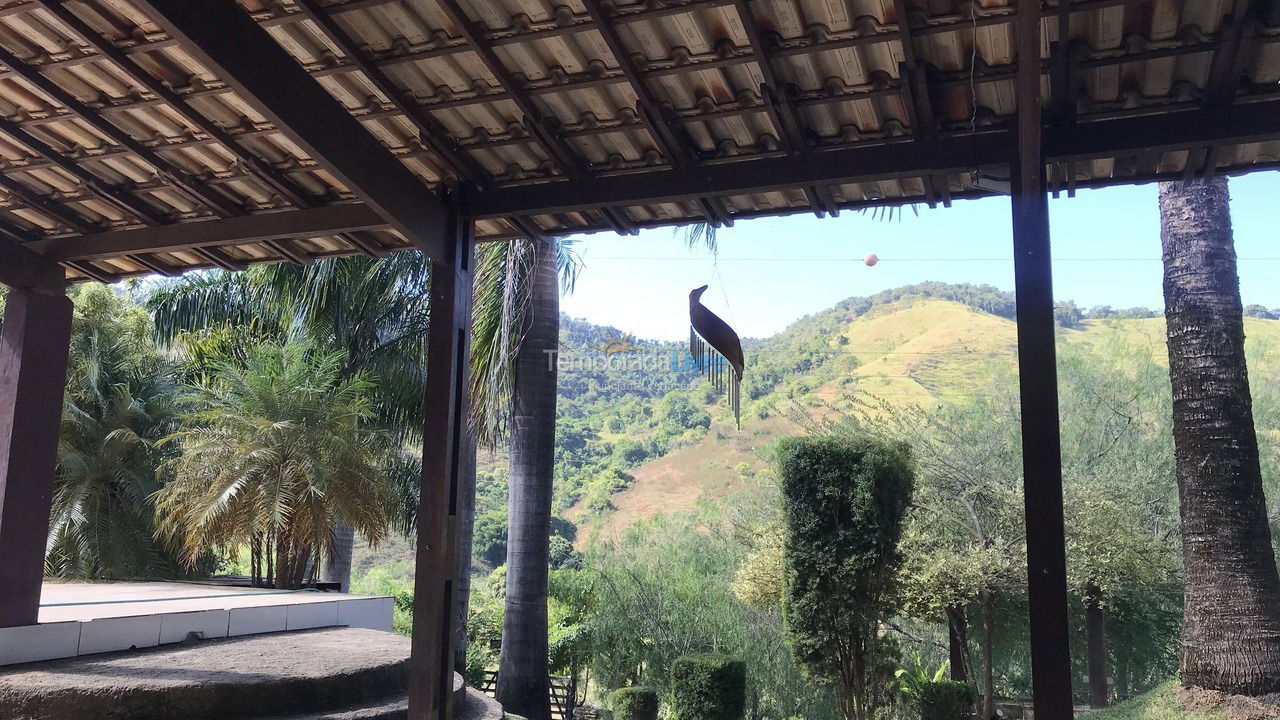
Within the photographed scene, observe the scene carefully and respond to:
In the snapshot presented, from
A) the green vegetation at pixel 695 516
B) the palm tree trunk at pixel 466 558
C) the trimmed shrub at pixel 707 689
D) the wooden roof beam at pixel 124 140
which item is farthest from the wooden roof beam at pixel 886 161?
the trimmed shrub at pixel 707 689

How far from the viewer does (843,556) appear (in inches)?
440

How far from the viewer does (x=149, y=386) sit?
1352cm

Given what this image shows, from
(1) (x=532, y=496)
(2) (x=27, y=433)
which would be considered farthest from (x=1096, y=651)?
(2) (x=27, y=433)

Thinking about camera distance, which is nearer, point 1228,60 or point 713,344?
point 1228,60

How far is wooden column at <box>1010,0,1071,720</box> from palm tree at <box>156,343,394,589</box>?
7.24 metres

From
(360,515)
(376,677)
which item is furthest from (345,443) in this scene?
(376,677)

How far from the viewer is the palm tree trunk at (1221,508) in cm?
961

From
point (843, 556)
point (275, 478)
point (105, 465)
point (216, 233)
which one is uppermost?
point (216, 233)

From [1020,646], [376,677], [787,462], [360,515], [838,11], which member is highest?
[838,11]

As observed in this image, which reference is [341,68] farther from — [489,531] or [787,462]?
[489,531]

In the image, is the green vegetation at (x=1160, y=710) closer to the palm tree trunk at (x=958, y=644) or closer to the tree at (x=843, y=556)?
the tree at (x=843, y=556)

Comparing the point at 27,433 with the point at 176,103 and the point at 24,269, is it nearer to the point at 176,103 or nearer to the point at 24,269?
the point at 24,269

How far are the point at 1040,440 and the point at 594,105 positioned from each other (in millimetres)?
2398

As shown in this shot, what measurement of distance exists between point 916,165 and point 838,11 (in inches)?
35.2
